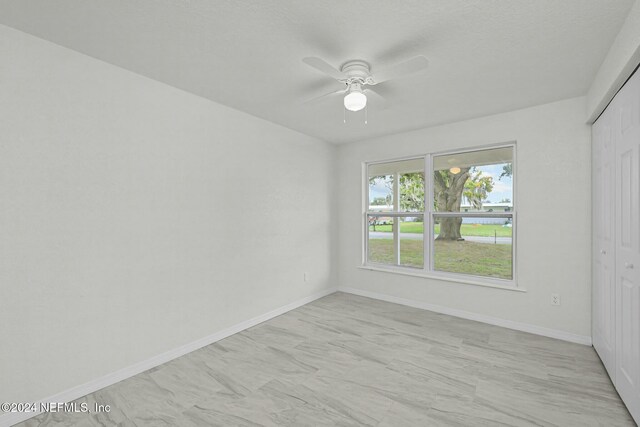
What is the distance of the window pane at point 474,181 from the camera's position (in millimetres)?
3441

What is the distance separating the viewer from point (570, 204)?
2.91m

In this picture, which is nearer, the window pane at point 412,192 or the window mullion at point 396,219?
the window pane at point 412,192

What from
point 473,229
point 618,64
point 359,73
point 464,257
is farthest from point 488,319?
point 359,73

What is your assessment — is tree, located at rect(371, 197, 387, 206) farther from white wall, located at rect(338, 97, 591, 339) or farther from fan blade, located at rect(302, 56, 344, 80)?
fan blade, located at rect(302, 56, 344, 80)

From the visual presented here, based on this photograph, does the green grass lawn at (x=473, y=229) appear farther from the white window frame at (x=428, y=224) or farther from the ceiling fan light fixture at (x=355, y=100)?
the ceiling fan light fixture at (x=355, y=100)

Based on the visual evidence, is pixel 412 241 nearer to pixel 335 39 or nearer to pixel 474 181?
pixel 474 181

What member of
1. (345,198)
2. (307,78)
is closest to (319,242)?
(345,198)

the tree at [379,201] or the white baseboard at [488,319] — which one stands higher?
the tree at [379,201]

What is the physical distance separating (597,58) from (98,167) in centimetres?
379

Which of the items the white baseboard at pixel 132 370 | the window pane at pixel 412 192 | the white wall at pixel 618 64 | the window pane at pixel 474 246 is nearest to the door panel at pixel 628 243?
the white wall at pixel 618 64

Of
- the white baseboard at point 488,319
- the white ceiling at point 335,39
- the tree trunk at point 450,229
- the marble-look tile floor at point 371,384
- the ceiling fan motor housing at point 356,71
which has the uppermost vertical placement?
the white ceiling at point 335,39

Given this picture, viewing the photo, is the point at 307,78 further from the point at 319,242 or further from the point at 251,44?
the point at 319,242

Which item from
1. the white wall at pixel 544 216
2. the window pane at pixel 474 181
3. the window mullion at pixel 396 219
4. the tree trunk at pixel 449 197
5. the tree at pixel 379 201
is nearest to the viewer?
the white wall at pixel 544 216

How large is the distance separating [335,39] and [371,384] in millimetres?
2504
